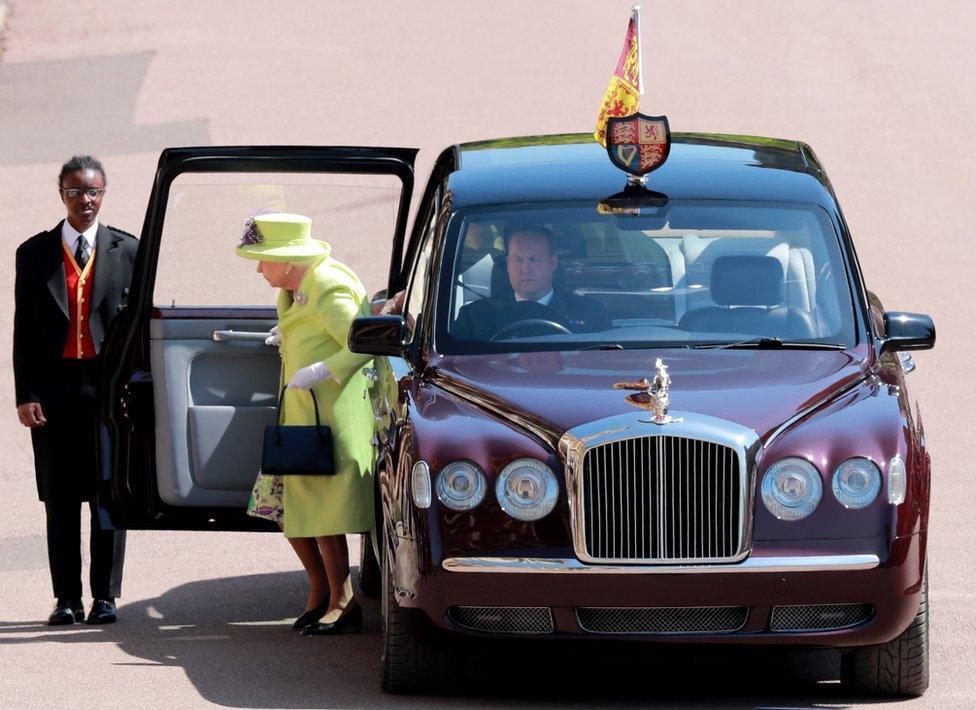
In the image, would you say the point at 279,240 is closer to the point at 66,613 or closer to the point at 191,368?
the point at 191,368

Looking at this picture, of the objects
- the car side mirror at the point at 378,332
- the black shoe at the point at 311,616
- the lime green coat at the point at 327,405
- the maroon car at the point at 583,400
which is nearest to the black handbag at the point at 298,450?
the lime green coat at the point at 327,405

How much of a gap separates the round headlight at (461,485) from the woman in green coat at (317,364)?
1.72m

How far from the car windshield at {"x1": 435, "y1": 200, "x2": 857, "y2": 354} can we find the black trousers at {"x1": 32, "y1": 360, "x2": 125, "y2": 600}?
219 cm

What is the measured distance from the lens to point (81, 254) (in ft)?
29.6

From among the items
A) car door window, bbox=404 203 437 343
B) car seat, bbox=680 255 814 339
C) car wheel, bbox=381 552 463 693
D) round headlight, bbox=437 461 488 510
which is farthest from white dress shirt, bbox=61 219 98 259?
round headlight, bbox=437 461 488 510

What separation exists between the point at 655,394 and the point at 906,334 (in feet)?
4.00

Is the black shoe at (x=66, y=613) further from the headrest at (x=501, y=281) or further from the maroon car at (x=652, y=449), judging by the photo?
the headrest at (x=501, y=281)

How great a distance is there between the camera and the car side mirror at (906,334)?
7.27 m

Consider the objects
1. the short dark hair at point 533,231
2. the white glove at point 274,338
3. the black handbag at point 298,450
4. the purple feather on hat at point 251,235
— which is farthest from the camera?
the white glove at point 274,338

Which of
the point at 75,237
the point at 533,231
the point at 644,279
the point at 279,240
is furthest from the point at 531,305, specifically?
the point at 75,237

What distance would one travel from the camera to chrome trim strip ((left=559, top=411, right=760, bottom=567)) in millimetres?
6371

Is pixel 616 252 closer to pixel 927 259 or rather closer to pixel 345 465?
pixel 345 465

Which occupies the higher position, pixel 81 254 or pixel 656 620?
pixel 81 254

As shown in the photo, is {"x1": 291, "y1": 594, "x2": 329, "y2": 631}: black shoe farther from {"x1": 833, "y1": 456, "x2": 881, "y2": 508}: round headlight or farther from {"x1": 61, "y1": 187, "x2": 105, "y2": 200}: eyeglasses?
{"x1": 833, "y1": 456, "x2": 881, "y2": 508}: round headlight
